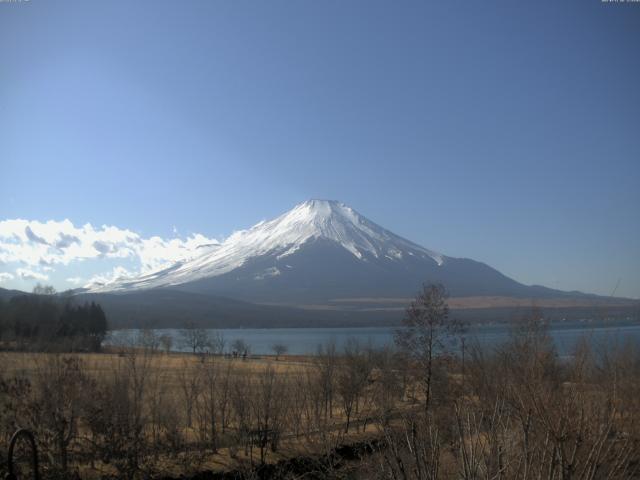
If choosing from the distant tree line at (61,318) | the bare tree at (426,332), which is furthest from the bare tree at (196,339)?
the bare tree at (426,332)

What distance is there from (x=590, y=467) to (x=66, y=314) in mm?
64171

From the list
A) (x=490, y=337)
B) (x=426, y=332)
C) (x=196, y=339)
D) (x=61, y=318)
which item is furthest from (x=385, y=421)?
(x=196, y=339)

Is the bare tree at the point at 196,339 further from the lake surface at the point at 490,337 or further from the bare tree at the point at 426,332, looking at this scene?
the bare tree at the point at 426,332

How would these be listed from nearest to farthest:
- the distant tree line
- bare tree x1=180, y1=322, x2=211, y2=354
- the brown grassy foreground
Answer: the brown grassy foreground < the distant tree line < bare tree x1=180, y1=322, x2=211, y2=354

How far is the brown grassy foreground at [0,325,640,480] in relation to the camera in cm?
552

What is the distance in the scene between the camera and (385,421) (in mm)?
7797

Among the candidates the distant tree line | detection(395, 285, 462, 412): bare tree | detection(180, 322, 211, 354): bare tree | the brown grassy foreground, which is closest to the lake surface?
the brown grassy foreground

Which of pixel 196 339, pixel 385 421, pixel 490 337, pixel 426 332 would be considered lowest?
pixel 196 339

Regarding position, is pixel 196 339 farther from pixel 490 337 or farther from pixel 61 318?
pixel 490 337

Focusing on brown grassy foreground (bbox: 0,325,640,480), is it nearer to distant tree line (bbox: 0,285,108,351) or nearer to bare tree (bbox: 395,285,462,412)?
bare tree (bbox: 395,285,462,412)

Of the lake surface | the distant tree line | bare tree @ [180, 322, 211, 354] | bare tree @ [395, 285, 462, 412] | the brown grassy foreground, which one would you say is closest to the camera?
the brown grassy foreground

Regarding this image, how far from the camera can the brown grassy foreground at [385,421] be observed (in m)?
5.52

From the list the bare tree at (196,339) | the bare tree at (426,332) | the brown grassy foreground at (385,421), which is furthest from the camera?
the bare tree at (196,339)

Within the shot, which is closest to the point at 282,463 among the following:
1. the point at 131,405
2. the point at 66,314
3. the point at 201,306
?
the point at 131,405
